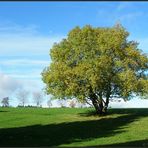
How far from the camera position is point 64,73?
67.1 metres

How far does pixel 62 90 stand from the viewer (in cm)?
6912

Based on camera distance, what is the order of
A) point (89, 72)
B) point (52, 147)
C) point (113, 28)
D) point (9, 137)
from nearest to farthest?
point (52, 147) < point (9, 137) < point (89, 72) < point (113, 28)

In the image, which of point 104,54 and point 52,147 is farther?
point 104,54

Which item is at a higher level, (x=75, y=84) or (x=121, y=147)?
(x=75, y=84)

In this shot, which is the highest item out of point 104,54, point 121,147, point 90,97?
point 104,54

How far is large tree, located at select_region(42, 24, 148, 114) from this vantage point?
218ft

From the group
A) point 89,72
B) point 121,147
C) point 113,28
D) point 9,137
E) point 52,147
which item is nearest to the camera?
point 121,147

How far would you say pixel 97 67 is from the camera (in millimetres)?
65688

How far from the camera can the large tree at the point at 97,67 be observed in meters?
66.4

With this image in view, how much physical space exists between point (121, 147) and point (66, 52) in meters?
41.3

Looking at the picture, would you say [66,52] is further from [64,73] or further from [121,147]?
[121,147]

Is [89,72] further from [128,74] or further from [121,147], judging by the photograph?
[121,147]

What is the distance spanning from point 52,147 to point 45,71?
1636 inches

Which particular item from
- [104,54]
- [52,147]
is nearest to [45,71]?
[104,54]
